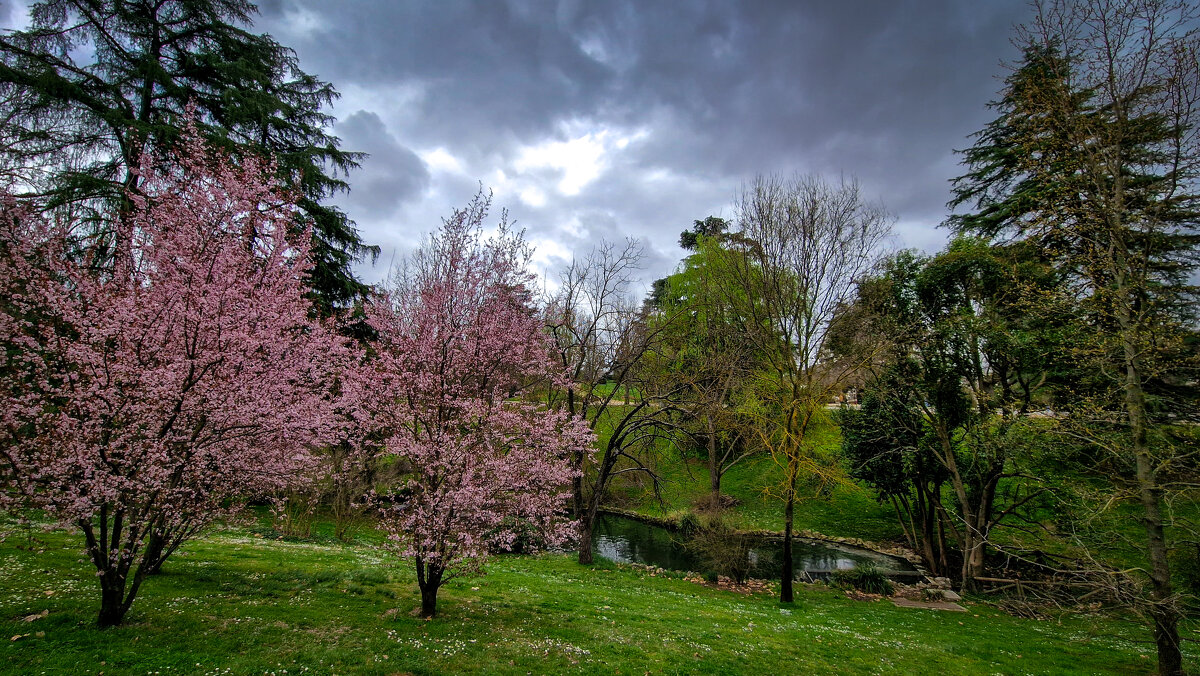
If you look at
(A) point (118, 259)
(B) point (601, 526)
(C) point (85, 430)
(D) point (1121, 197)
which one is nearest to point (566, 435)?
(C) point (85, 430)

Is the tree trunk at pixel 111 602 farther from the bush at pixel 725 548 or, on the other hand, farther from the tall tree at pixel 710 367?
the bush at pixel 725 548

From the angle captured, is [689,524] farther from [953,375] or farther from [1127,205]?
[1127,205]

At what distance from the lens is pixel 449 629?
688 centimetres

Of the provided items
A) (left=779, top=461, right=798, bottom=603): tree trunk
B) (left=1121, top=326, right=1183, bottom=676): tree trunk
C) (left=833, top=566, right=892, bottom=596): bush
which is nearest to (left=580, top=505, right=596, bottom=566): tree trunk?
(left=779, top=461, right=798, bottom=603): tree trunk

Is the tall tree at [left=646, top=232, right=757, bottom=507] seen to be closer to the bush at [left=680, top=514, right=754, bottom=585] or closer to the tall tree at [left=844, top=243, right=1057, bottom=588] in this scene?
the bush at [left=680, top=514, right=754, bottom=585]

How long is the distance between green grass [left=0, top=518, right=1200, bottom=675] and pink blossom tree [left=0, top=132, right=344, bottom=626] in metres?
0.83

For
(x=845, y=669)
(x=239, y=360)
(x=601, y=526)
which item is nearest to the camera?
(x=239, y=360)

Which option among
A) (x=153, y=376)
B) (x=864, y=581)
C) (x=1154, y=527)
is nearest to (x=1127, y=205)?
(x=1154, y=527)

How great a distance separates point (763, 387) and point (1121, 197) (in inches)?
411

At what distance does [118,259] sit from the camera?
6973mm

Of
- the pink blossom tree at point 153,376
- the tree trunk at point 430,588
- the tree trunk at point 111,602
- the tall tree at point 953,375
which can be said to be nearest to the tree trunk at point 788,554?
the tall tree at point 953,375

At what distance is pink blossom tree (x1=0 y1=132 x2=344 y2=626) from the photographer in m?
5.21

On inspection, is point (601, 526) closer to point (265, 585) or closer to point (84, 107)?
point (265, 585)

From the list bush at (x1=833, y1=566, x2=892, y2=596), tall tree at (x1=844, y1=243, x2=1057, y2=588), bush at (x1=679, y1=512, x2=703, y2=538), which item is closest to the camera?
tall tree at (x1=844, y1=243, x2=1057, y2=588)
